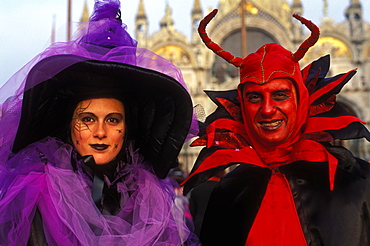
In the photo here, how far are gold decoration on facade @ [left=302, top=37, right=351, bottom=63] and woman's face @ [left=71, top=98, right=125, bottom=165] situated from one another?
2465 centimetres

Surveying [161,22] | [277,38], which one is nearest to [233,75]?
[277,38]

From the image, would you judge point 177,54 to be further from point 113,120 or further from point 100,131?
point 100,131

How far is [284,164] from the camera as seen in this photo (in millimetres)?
2707

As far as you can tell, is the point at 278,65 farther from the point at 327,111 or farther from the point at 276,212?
the point at 276,212

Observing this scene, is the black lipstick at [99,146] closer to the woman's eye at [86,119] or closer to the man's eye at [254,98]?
the woman's eye at [86,119]

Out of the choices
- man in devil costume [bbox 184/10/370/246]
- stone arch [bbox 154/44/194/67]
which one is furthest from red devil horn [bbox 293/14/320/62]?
stone arch [bbox 154/44/194/67]

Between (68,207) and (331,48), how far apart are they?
26164 mm

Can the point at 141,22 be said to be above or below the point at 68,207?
above

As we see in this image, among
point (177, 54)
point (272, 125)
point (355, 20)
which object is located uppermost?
point (355, 20)

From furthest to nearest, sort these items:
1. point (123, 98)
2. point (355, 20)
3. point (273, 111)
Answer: point (355, 20)
point (273, 111)
point (123, 98)

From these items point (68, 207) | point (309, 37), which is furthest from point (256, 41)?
point (68, 207)

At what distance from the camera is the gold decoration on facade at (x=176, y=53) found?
86.3 feet

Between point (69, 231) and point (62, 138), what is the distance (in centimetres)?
62

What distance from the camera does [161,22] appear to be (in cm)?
2892
